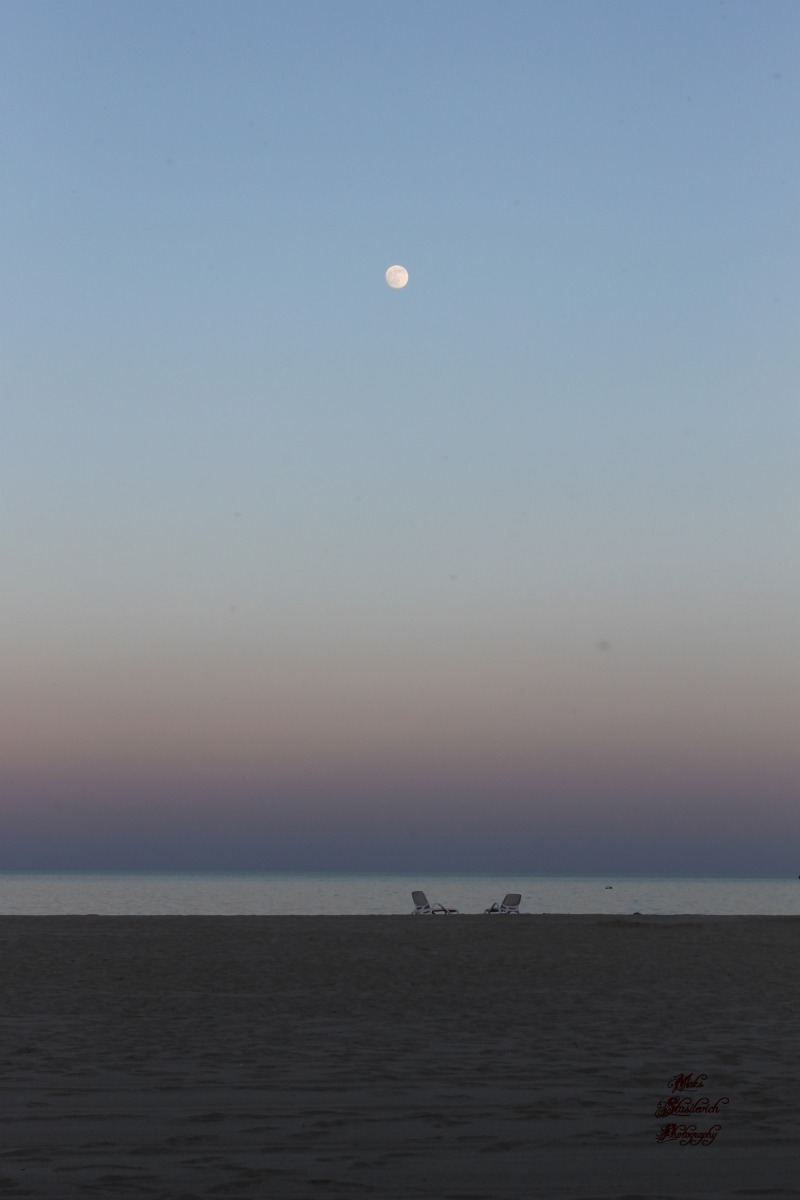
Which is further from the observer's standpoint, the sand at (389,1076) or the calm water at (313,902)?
the calm water at (313,902)

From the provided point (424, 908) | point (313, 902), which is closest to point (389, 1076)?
point (424, 908)

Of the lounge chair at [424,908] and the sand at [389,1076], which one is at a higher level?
the lounge chair at [424,908]

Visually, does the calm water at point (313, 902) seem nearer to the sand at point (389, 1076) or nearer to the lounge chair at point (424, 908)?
the lounge chair at point (424, 908)

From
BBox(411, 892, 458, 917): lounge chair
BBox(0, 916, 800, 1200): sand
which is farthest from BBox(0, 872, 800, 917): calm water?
BBox(0, 916, 800, 1200): sand

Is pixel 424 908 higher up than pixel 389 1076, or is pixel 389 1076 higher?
pixel 424 908

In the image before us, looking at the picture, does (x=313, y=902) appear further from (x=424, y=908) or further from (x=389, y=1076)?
(x=389, y=1076)

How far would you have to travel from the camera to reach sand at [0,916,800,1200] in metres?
5.88

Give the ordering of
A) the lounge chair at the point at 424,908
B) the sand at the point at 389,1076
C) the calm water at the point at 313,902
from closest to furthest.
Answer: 1. the sand at the point at 389,1076
2. the lounge chair at the point at 424,908
3. the calm water at the point at 313,902

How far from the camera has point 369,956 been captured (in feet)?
63.7

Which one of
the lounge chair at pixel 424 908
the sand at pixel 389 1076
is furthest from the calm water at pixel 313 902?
the sand at pixel 389 1076

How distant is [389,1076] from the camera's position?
8.47 m

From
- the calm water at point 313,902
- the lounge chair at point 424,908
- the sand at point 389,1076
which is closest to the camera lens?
the sand at point 389,1076

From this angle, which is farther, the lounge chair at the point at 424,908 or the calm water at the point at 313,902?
the calm water at the point at 313,902

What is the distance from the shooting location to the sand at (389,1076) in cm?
588
